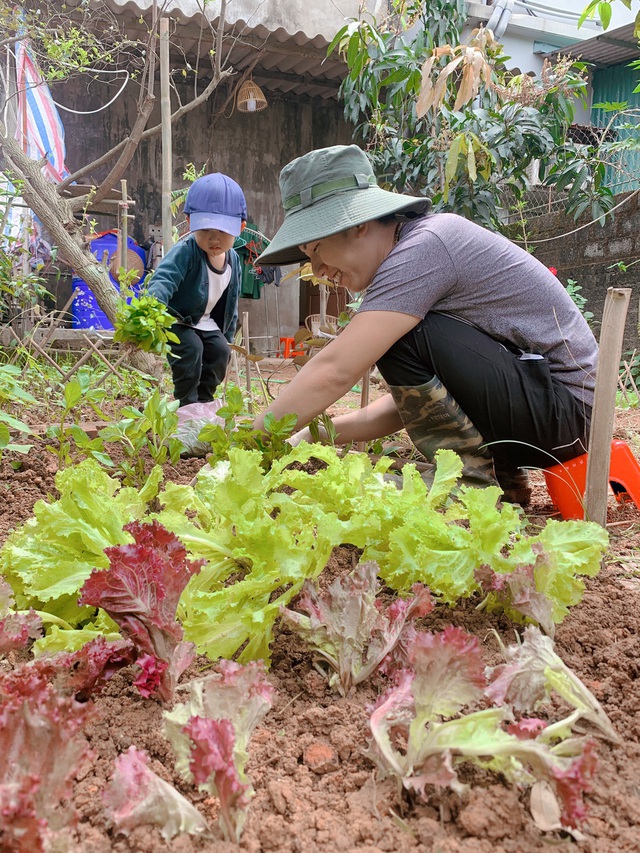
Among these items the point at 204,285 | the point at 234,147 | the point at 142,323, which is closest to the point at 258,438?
the point at 142,323

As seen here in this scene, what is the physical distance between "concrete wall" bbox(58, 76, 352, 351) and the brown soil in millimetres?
6916

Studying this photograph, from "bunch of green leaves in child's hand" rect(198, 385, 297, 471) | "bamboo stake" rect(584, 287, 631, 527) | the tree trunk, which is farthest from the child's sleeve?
"bamboo stake" rect(584, 287, 631, 527)

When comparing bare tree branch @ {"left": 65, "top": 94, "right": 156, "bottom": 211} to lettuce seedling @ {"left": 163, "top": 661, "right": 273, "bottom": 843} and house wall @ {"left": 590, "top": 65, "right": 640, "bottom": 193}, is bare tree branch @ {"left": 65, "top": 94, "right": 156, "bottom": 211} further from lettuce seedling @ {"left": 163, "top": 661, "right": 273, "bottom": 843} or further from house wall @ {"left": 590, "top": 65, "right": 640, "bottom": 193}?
house wall @ {"left": 590, "top": 65, "right": 640, "bottom": 193}

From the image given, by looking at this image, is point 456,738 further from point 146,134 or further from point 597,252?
point 597,252

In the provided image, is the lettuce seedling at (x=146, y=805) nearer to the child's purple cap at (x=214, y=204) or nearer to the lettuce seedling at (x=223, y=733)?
the lettuce seedling at (x=223, y=733)

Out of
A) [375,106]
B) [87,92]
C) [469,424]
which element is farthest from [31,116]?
[469,424]

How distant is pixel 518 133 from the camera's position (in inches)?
222

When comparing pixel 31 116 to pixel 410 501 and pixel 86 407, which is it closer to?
pixel 86 407

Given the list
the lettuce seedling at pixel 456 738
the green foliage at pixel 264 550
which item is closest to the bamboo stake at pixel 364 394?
the green foliage at pixel 264 550

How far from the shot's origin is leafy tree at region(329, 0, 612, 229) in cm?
553

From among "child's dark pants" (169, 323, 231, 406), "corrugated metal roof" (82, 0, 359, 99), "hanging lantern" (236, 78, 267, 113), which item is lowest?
"child's dark pants" (169, 323, 231, 406)

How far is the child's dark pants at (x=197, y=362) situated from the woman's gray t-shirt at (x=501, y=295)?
5.56 feet

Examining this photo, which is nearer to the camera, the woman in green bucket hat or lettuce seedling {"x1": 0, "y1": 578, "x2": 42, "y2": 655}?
lettuce seedling {"x1": 0, "y1": 578, "x2": 42, "y2": 655}

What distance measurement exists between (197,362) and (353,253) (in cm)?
182
